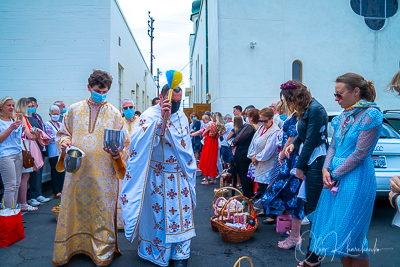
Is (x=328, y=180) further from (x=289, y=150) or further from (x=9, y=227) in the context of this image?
(x=9, y=227)

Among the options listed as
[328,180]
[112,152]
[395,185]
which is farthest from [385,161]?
[112,152]

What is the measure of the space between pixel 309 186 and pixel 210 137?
526cm

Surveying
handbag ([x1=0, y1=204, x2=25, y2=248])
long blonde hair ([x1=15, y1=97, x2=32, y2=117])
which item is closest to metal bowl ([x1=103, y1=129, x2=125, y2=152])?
handbag ([x1=0, y1=204, x2=25, y2=248])

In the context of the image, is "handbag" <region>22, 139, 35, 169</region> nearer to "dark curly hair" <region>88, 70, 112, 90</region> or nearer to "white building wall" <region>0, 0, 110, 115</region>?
"dark curly hair" <region>88, 70, 112, 90</region>

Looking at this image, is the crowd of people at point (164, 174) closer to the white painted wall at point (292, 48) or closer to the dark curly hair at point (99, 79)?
the dark curly hair at point (99, 79)

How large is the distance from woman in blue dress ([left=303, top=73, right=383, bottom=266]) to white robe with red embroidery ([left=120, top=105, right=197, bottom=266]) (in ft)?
4.55

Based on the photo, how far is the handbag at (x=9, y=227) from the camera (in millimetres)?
3643

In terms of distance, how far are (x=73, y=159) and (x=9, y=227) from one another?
1839 mm

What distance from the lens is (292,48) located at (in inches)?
527

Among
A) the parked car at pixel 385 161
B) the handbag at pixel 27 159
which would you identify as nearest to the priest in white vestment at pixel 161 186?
the handbag at pixel 27 159

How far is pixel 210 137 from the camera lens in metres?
7.99

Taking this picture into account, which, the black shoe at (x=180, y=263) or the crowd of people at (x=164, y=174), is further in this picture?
the black shoe at (x=180, y=263)

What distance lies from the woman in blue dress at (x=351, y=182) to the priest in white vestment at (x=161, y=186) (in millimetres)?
1387

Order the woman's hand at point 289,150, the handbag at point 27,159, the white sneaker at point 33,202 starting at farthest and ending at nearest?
the white sneaker at point 33,202
the handbag at point 27,159
the woman's hand at point 289,150
